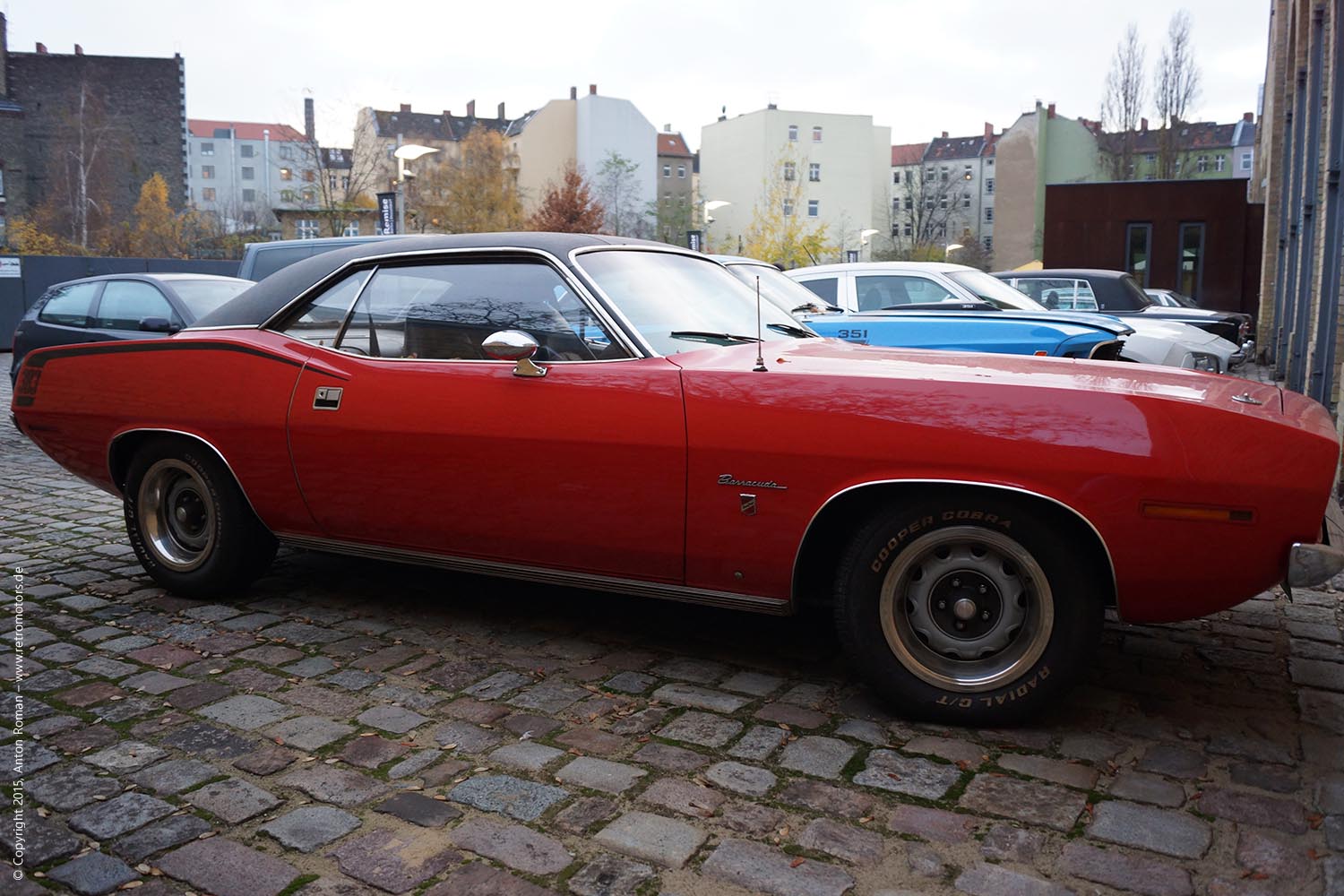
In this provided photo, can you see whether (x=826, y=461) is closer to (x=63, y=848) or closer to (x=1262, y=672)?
(x=1262, y=672)

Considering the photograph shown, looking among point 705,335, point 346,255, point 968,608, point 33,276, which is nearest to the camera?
point 968,608

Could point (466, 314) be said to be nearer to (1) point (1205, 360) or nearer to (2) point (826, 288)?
(2) point (826, 288)

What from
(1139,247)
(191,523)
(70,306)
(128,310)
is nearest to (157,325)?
(128,310)

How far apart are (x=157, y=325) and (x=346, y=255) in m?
5.62

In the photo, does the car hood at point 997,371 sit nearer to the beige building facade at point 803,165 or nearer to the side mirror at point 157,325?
the side mirror at point 157,325

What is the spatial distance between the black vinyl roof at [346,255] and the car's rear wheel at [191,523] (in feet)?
1.99

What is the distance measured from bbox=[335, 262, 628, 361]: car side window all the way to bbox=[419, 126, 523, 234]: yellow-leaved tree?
52924 mm

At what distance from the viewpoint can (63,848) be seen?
Result: 266cm

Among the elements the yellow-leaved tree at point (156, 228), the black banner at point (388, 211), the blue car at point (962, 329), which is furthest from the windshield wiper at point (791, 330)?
the yellow-leaved tree at point (156, 228)

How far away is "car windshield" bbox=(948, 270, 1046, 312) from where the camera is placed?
9820 millimetres

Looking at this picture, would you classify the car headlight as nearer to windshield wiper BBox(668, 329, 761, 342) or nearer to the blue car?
the blue car

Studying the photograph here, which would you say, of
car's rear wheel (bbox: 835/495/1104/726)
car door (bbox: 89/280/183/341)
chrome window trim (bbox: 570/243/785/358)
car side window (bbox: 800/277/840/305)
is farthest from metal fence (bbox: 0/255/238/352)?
car's rear wheel (bbox: 835/495/1104/726)

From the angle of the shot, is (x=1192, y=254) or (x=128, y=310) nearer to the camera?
(x=128, y=310)

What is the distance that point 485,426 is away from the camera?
13.0 ft
